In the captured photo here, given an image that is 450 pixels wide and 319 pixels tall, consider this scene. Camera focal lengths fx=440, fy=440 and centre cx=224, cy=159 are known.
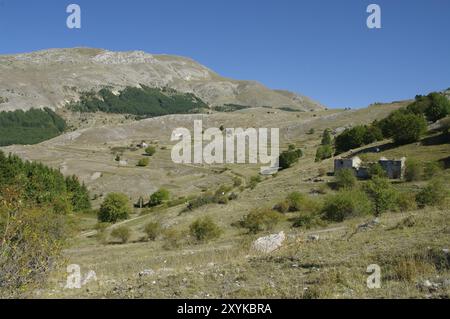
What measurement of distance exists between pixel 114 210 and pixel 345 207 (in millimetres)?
35919

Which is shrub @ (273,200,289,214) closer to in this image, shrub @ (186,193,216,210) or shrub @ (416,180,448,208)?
shrub @ (416,180,448,208)

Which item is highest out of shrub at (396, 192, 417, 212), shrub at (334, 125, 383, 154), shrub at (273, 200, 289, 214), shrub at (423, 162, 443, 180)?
shrub at (334, 125, 383, 154)

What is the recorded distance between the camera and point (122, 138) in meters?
178

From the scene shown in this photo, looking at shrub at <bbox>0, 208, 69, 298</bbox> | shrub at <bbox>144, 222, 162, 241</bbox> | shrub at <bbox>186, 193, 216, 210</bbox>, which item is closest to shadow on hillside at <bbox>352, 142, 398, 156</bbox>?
shrub at <bbox>186, 193, 216, 210</bbox>

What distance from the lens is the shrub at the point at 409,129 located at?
61.8 meters

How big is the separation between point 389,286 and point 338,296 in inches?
54.2

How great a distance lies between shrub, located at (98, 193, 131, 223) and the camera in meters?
59.7

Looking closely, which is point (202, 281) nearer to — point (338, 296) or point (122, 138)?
point (338, 296)

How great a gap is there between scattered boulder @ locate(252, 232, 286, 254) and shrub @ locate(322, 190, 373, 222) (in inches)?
601

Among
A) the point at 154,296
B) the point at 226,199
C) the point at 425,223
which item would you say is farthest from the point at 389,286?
the point at 226,199

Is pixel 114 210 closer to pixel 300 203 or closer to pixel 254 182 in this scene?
pixel 254 182

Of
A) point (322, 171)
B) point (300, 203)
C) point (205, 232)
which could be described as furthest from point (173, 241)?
point (322, 171)

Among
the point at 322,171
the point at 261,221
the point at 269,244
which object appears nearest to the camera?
the point at 269,244

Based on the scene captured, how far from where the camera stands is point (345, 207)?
3316cm
